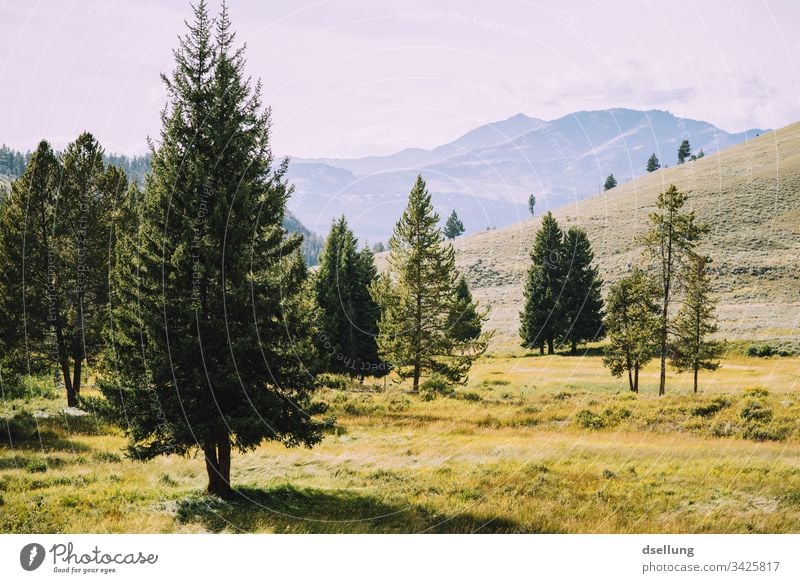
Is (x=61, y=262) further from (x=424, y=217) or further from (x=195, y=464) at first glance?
(x=424, y=217)

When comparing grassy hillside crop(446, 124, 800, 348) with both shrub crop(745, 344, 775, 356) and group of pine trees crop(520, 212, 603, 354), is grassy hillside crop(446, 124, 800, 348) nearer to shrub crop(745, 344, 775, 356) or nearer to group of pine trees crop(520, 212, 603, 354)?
shrub crop(745, 344, 775, 356)

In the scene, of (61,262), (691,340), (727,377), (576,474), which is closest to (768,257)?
(727,377)

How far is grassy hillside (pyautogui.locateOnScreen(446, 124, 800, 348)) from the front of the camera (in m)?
81.9

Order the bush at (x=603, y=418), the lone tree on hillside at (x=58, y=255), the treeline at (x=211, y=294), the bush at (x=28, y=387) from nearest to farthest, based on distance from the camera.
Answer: the treeline at (x=211, y=294), the bush at (x=603, y=418), the lone tree on hillside at (x=58, y=255), the bush at (x=28, y=387)

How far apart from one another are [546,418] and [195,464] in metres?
16.7

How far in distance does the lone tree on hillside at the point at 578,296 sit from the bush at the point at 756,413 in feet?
146

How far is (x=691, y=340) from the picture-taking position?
A: 40875 mm

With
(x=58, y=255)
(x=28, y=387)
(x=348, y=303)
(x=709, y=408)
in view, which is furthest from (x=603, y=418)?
(x=28, y=387)

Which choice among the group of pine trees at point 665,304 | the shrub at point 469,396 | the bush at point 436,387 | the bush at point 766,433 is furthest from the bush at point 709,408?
the bush at point 436,387

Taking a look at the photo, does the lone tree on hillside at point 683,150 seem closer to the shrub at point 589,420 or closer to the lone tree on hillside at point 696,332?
the lone tree on hillside at point 696,332

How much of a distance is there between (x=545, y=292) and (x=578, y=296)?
15.2 ft

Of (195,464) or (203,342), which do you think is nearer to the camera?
Result: (203,342)
